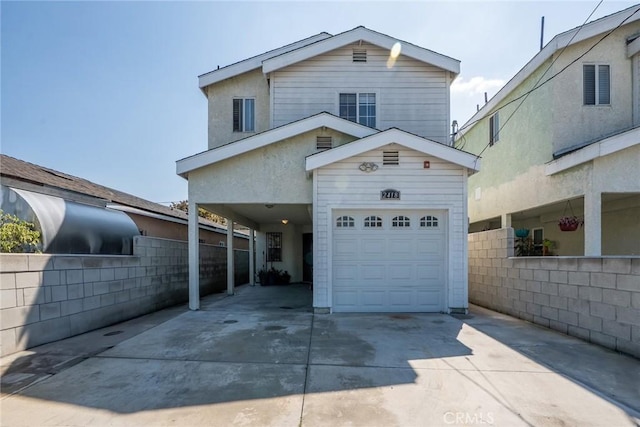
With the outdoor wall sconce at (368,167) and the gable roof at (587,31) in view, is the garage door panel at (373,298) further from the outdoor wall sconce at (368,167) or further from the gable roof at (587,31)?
the gable roof at (587,31)

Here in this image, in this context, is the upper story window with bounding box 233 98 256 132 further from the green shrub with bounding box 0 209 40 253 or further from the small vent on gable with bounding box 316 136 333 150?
the green shrub with bounding box 0 209 40 253

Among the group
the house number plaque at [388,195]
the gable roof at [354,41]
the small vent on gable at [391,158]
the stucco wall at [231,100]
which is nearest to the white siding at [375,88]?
the gable roof at [354,41]

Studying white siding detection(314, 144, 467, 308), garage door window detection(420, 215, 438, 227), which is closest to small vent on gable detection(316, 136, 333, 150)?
white siding detection(314, 144, 467, 308)

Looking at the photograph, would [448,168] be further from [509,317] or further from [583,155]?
[509,317]

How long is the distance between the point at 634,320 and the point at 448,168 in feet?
13.7

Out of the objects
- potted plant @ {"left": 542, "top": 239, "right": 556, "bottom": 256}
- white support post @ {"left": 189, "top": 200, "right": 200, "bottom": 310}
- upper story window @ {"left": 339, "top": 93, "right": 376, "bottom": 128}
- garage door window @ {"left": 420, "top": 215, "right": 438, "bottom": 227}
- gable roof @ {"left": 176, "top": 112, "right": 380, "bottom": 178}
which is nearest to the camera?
gable roof @ {"left": 176, "top": 112, "right": 380, "bottom": 178}

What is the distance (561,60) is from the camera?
354 inches

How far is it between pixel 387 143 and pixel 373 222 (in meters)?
Answer: 1.79

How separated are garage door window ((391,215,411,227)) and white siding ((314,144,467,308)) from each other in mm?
299

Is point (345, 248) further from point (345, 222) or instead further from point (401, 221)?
point (401, 221)

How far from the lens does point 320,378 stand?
156 inches

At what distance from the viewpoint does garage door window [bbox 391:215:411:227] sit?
791 centimetres

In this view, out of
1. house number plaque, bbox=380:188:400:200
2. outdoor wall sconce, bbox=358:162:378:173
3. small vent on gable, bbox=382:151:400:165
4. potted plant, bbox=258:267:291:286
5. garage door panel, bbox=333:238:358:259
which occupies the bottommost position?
potted plant, bbox=258:267:291:286

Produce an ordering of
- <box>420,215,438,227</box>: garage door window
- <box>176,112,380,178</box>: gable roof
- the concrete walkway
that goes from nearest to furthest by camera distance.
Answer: the concrete walkway → <box>176,112,380,178</box>: gable roof → <box>420,215,438,227</box>: garage door window
